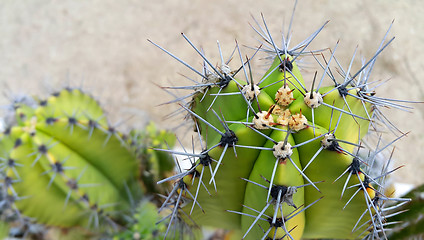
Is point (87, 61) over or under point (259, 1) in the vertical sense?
under

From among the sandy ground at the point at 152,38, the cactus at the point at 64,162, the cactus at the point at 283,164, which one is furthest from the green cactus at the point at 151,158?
the sandy ground at the point at 152,38

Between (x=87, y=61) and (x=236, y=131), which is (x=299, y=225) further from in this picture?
(x=87, y=61)

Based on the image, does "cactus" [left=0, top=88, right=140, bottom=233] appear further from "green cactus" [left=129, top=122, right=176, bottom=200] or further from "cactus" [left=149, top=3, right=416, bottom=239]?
"cactus" [left=149, top=3, right=416, bottom=239]

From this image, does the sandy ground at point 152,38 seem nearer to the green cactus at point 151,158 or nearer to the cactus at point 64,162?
the green cactus at point 151,158

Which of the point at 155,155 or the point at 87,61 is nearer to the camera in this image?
the point at 155,155

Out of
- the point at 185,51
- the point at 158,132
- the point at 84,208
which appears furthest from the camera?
the point at 185,51

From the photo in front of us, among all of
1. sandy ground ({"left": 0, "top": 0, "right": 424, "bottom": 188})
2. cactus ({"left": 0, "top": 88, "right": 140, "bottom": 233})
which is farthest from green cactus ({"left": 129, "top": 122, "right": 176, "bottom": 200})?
sandy ground ({"left": 0, "top": 0, "right": 424, "bottom": 188})

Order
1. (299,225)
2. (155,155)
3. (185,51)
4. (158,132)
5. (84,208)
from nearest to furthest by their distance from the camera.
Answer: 1. (299,225)
2. (84,208)
3. (155,155)
4. (158,132)
5. (185,51)

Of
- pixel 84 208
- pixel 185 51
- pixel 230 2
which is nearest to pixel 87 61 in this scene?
pixel 185 51
